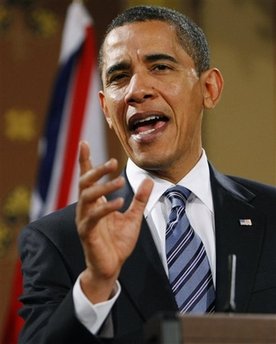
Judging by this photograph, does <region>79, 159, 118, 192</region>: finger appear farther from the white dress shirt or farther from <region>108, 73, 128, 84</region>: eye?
<region>108, 73, 128, 84</region>: eye

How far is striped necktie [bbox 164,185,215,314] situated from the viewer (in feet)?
5.57

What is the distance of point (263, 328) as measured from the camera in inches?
44.4

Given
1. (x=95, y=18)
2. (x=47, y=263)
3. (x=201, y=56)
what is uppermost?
(x=95, y=18)

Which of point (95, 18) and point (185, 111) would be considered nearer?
point (185, 111)

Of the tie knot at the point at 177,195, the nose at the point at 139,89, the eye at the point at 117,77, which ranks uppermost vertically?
the eye at the point at 117,77

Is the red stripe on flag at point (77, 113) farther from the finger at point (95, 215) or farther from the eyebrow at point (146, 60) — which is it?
the finger at point (95, 215)

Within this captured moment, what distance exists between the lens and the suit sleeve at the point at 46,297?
1.45 meters

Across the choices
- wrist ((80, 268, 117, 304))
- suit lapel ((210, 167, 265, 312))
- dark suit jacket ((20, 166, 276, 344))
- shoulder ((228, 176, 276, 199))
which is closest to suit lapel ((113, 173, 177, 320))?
dark suit jacket ((20, 166, 276, 344))

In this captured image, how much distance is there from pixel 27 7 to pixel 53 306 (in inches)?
69.5

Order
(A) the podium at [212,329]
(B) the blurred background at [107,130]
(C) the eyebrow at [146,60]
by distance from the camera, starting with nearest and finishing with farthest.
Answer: (A) the podium at [212,329]
(C) the eyebrow at [146,60]
(B) the blurred background at [107,130]

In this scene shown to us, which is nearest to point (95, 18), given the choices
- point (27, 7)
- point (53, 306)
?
point (27, 7)

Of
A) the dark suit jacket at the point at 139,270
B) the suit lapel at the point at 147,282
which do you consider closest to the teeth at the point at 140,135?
the dark suit jacket at the point at 139,270

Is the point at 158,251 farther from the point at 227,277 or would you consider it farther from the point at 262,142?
the point at 262,142

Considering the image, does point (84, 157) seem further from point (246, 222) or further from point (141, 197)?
point (246, 222)
